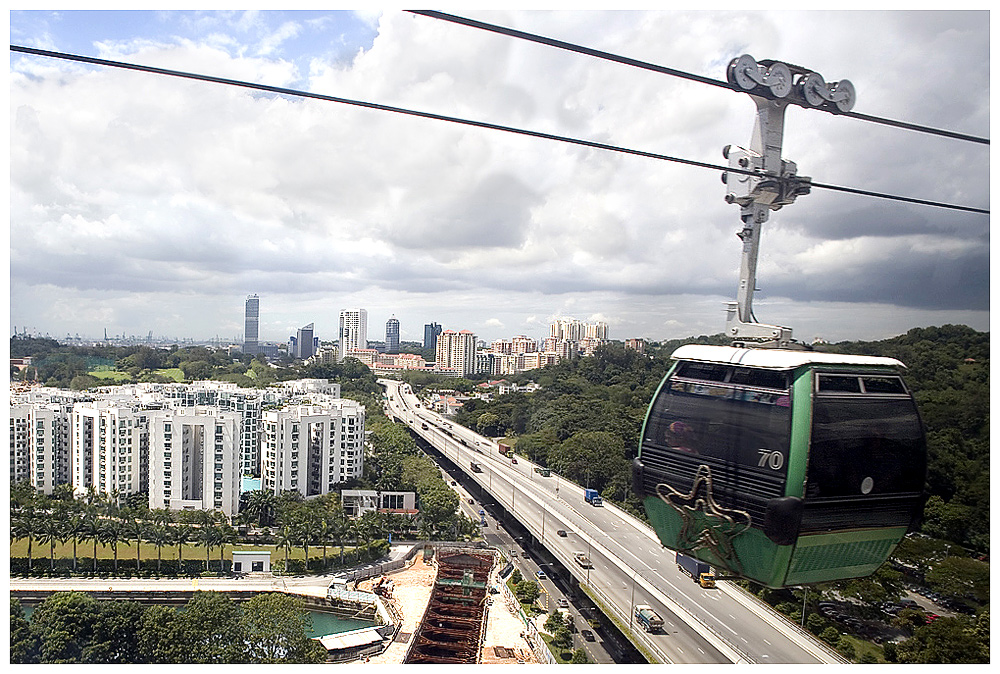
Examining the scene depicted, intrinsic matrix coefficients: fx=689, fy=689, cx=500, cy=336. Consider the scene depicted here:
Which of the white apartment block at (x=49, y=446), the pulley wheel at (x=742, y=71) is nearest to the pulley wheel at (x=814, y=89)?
the pulley wheel at (x=742, y=71)

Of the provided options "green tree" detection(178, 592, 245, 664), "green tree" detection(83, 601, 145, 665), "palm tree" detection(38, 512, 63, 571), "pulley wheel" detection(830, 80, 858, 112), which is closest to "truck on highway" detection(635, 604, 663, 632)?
"green tree" detection(178, 592, 245, 664)

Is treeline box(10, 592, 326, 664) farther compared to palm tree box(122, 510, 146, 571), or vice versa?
Answer: palm tree box(122, 510, 146, 571)

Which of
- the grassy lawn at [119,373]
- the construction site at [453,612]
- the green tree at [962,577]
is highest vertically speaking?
the grassy lawn at [119,373]

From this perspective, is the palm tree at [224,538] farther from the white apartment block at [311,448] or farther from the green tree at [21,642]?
the green tree at [21,642]

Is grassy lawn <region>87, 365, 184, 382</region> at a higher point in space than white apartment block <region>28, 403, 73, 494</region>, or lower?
higher

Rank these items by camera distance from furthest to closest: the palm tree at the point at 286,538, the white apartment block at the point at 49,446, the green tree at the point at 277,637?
1. the white apartment block at the point at 49,446
2. the palm tree at the point at 286,538
3. the green tree at the point at 277,637

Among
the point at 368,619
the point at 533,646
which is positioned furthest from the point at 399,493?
the point at 533,646

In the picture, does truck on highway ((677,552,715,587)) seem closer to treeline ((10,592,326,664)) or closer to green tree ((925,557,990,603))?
treeline ((10,592,326,664))
